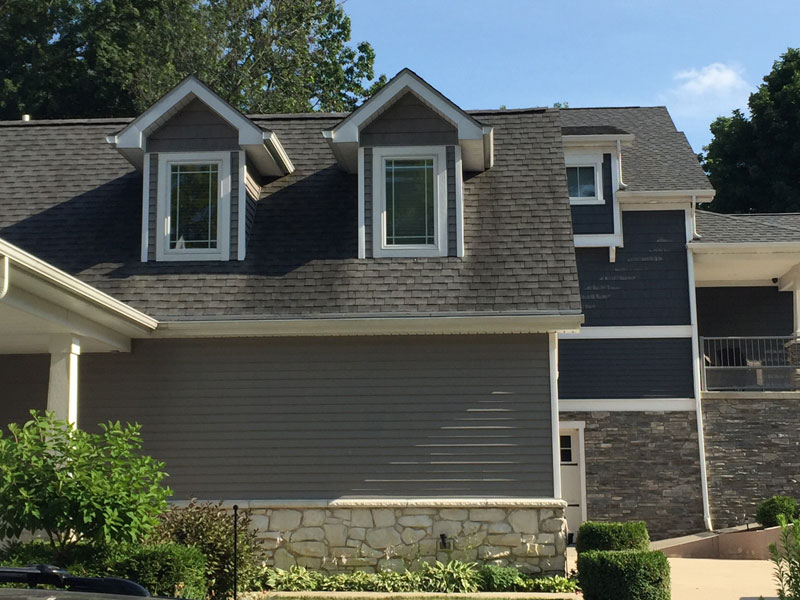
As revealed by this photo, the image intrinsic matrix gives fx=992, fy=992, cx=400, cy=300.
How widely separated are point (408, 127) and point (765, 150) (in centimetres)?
2557

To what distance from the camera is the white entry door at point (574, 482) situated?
1777 centimetres

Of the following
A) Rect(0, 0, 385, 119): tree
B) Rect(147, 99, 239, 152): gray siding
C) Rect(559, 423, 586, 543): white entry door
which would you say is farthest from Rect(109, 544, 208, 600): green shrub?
Rect(0, 0, 385, 119): tree

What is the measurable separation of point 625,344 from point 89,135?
32.5 ft

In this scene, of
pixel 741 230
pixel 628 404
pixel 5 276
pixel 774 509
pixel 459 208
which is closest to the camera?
pixel 5 276

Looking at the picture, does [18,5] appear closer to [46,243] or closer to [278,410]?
[46,243]

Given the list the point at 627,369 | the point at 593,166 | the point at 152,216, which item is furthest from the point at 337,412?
the point at 593,166

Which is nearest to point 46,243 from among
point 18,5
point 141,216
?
point 141,216

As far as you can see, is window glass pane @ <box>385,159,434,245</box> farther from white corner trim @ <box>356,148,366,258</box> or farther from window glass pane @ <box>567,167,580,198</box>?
window glass pane @ <box>567,167,580,198</box>

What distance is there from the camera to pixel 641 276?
18.4 metres

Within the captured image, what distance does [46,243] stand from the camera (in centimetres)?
1330

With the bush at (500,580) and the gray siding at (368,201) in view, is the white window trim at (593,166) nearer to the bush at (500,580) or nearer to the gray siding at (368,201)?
the gray siding at (368,201)

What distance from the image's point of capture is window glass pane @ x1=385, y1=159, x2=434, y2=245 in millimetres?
13008

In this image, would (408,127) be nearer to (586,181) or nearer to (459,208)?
(459,208)

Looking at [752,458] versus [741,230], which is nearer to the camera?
[752,458]
